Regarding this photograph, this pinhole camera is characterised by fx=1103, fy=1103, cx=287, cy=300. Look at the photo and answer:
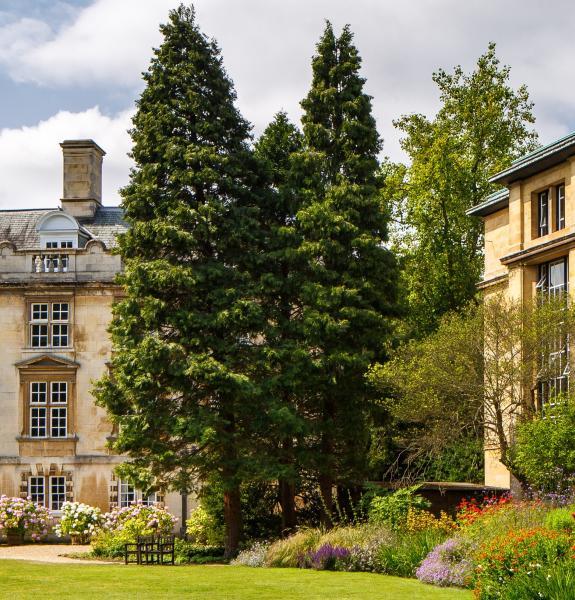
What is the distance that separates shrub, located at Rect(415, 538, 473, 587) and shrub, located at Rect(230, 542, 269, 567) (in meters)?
5.37

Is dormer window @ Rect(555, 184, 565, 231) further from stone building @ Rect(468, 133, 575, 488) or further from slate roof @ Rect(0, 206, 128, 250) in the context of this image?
slate roof @ Rect(0, 206, 128, 250)

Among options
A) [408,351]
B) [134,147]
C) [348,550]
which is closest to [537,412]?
[408,351]

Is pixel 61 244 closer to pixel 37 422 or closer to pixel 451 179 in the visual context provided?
pixel 37 422

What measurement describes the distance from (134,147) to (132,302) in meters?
4.29

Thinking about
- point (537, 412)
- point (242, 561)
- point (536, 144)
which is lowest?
point (242, 561)

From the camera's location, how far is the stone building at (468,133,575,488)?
90.8 ft

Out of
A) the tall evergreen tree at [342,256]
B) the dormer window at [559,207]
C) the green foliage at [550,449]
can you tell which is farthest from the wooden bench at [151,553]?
the dormer window at [559,207]

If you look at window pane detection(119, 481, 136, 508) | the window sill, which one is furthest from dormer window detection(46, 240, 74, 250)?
window pane detection(119, 481, 136, 508)

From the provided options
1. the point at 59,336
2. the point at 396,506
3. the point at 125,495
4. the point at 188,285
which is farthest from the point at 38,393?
the point at 396,506

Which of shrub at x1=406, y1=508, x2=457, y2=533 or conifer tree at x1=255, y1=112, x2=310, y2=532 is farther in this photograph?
conifer tree at x1=255, y1=112, x2=310, y2=532

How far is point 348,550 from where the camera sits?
75.5 feet

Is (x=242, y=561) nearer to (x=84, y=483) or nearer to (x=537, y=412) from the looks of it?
(x=537, y=412)

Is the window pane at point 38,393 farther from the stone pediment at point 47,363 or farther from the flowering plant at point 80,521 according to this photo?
the flowering plant at point 80,521

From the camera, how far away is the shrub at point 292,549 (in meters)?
24.3
